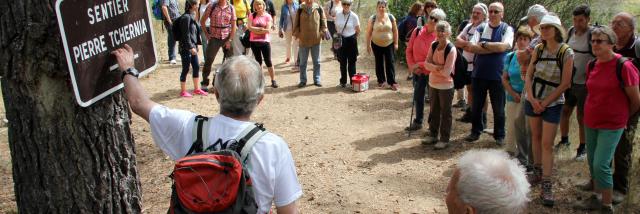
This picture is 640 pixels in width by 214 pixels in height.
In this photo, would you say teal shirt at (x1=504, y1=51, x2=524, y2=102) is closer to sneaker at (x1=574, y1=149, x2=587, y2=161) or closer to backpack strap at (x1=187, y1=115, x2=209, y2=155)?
sneaker at (x1=574, y1=149, x2=587, y2=161)

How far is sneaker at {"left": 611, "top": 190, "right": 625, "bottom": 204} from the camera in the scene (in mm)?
5191

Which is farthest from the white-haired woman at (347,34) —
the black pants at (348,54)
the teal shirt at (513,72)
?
the teal shirt at (513,72)

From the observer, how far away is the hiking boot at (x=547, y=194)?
17.1 feet

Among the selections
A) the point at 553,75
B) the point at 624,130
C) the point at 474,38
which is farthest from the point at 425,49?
the point at 624,130

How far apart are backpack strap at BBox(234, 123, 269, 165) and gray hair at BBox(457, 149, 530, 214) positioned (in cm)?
84

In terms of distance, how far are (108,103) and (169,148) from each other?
430 millimetres

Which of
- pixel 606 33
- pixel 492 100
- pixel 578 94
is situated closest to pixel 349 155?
pixel 492 100

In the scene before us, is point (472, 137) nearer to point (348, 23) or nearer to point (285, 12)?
point (348, 23)

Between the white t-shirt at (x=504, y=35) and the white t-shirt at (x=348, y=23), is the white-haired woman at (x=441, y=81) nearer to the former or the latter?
the white t-shirt at (x=504, y=35)

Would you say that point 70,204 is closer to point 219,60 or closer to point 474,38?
point 474,38

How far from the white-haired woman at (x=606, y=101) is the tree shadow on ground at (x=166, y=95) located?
6567mm

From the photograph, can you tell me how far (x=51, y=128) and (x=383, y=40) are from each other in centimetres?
743

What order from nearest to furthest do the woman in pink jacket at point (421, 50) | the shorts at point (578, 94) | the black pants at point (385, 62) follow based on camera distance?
the shorts at point (578, 94)
the woman in pink jacket at point (421, 50)
the black pants at point (385, 62)

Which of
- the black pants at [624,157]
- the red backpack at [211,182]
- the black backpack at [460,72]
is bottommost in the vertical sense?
the black pants at [624,157]
